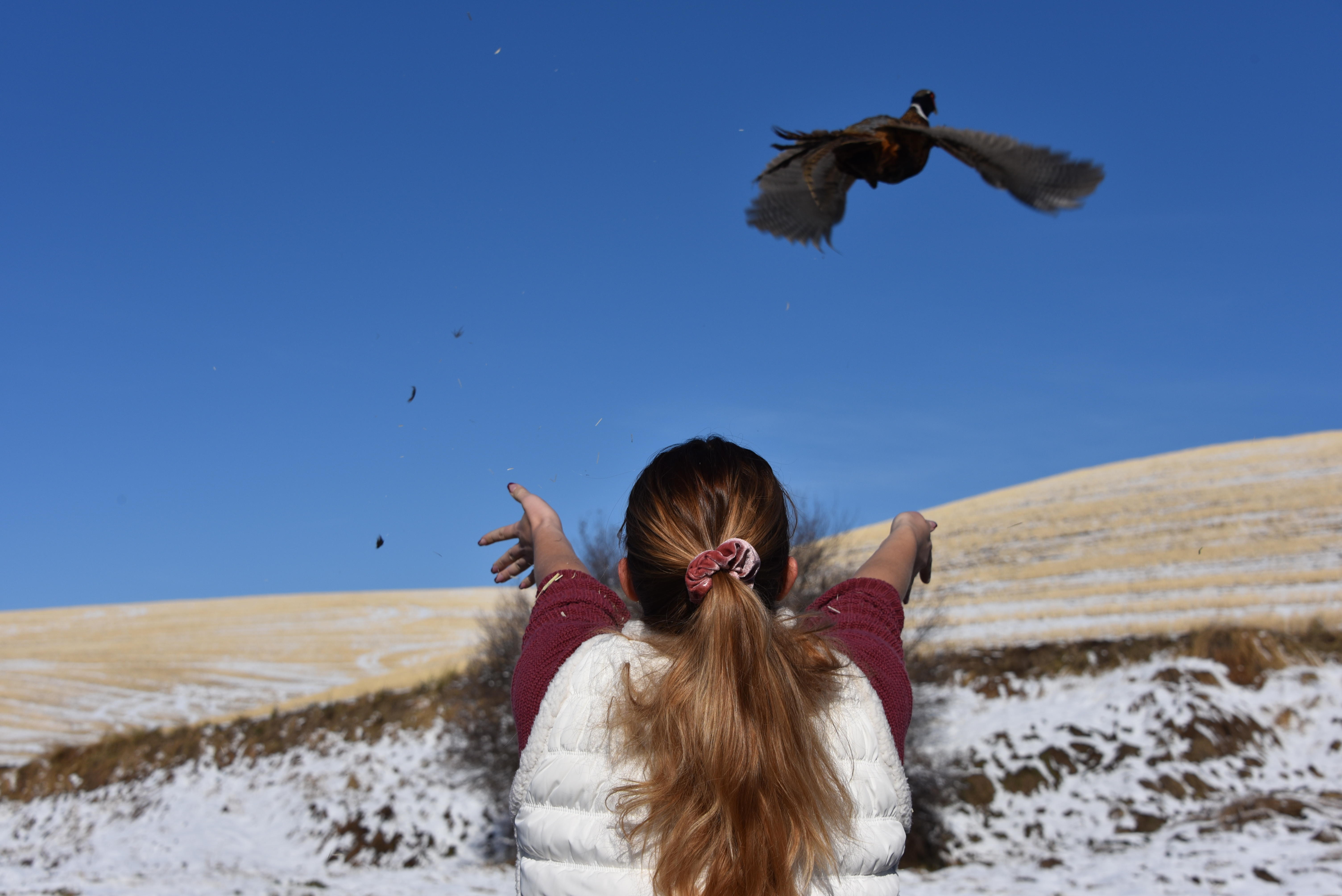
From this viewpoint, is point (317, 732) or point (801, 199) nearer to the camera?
point (801, 199)

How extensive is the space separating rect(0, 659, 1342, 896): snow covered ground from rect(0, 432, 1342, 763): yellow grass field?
87.1 inches

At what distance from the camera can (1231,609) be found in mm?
16344

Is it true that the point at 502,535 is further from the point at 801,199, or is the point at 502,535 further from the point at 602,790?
the point at 801,199

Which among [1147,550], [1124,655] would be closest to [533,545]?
[1124,655]

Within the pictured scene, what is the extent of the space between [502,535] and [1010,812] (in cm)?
1063

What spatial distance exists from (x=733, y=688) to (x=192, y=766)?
1729 cm

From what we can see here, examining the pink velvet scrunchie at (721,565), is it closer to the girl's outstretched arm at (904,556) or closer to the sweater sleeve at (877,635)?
the sweater sleeve at (877,635)

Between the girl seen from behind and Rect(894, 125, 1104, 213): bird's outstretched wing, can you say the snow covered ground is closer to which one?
Rect(894, 125, 1104, 213): bird's outstretched wing

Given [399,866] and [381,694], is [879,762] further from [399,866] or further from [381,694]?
[381,694]

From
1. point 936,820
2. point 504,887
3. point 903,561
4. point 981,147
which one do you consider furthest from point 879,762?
point 936,820

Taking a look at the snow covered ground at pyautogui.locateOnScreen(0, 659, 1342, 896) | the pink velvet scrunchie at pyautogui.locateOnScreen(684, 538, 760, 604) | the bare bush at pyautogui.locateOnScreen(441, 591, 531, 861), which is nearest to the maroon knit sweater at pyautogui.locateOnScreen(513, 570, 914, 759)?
the pink velvet scrunchie at pyautogui.locateOnScreen(684, 538, 760, 604)

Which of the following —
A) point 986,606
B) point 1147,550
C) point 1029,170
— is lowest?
point 986,606

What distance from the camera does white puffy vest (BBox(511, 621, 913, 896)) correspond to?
1.37m

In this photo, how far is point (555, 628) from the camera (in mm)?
1537
